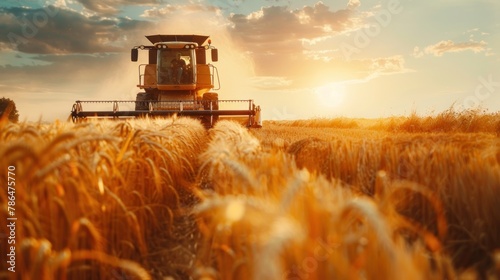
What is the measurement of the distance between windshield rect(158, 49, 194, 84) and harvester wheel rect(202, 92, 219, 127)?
1.01 metres

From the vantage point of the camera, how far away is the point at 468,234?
3.16m

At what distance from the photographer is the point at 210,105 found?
16.6 metres

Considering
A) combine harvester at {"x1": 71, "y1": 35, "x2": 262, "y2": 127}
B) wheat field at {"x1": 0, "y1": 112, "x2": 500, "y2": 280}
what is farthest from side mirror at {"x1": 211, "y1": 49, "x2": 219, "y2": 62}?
wheat field at {"x1": 0, "y1": 112, "x2": 500, "y2": 280}

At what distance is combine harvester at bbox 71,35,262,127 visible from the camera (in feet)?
52.2

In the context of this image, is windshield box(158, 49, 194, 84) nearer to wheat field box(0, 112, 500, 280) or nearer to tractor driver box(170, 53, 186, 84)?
tractor driver box(170, 53, 186, 84)

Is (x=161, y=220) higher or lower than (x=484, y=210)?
lower

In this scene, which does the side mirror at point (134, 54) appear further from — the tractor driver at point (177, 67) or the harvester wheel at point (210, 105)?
the harvester wheel at point (210, 105)

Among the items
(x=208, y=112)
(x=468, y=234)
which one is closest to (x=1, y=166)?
(x=468, y=234)

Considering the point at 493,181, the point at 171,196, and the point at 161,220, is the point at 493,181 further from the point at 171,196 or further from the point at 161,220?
the point at 171,196

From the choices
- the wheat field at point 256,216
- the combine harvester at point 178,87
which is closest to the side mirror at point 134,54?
the combine harvester at point 178,87

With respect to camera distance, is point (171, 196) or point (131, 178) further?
point (171, 196)

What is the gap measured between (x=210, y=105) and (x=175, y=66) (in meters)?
2.24

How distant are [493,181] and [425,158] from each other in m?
0.86

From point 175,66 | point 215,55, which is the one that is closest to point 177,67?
point 175,66
